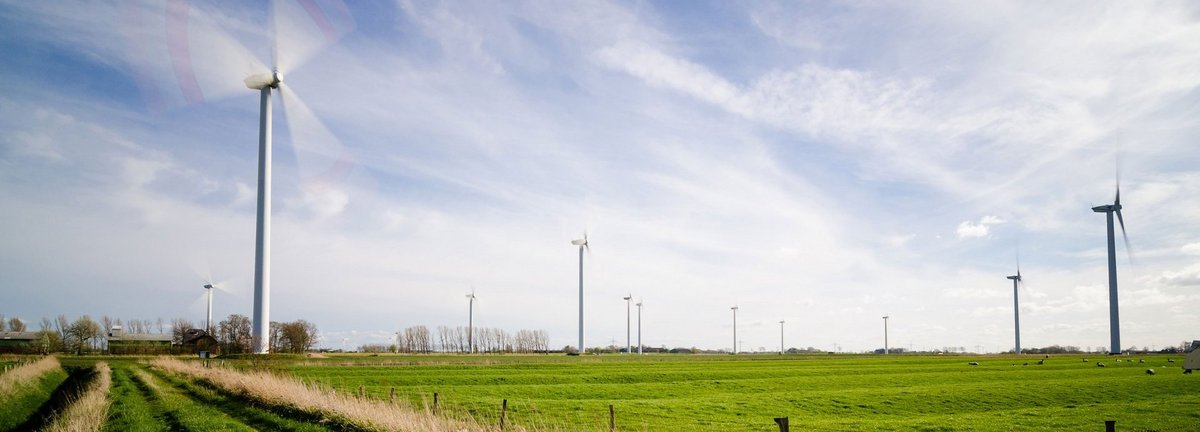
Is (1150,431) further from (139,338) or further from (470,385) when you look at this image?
(139,338)

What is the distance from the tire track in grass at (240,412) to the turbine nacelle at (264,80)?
133 feet

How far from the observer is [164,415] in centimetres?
2758

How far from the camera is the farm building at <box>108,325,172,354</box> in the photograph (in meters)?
125

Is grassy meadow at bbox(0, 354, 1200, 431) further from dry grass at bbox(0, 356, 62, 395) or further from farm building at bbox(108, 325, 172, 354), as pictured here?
farm building at bbox(108, 325, 172, 354)

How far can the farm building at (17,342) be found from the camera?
130 metres

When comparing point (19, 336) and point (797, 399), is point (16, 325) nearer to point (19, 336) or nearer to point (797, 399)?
point (19, 336)

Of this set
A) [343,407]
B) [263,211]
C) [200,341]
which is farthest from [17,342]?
[343,407]

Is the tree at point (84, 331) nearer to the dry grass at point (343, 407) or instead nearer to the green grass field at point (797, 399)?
the green grass field at point (797, 399)

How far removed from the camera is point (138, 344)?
136m

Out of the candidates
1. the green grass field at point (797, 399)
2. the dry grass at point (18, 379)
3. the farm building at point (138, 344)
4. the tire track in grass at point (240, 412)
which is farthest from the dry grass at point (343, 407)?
the farm building at point (138, 344)

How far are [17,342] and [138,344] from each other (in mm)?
29906

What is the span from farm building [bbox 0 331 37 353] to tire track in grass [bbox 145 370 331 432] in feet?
398

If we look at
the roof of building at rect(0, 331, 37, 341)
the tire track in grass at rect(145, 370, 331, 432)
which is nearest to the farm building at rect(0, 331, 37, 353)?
the roof of building at rect(0, 331, 37, 341)

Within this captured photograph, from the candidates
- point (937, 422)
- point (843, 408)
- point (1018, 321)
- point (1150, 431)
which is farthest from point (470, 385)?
point (1018, 321)
